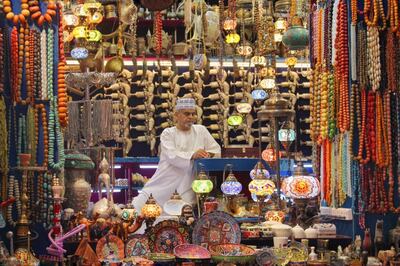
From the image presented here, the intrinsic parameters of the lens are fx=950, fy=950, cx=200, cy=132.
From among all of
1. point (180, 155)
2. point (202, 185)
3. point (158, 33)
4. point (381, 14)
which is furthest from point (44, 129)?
point (158, 33)

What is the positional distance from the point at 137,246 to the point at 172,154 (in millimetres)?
2841

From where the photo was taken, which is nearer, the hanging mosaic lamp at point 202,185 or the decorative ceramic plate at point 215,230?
the decorative ceramic plate at point 215,230

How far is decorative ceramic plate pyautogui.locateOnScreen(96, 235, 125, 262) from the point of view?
5379 mm

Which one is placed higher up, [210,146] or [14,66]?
[14,66]

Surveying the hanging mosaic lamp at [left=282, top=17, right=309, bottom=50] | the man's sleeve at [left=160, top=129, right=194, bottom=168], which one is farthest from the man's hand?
the hanging mosaic lamp at [left=282, top=17, right=309, bottom=50]

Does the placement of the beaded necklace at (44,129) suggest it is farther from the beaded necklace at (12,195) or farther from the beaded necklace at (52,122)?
the beaded necklace at (12,195)

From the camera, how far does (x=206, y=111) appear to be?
12555mm

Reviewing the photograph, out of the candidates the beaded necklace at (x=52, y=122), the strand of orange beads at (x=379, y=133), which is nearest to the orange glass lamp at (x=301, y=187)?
the strand of orange beads at (x=379, y=133)

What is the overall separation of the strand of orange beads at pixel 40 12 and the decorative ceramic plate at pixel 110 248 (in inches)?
52.2

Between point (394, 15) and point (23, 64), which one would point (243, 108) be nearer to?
point (394, 15)

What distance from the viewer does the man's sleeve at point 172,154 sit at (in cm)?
810

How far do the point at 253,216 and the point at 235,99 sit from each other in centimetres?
542

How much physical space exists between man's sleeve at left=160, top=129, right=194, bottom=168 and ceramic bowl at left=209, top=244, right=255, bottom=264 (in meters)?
2.83

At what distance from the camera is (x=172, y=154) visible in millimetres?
8203
